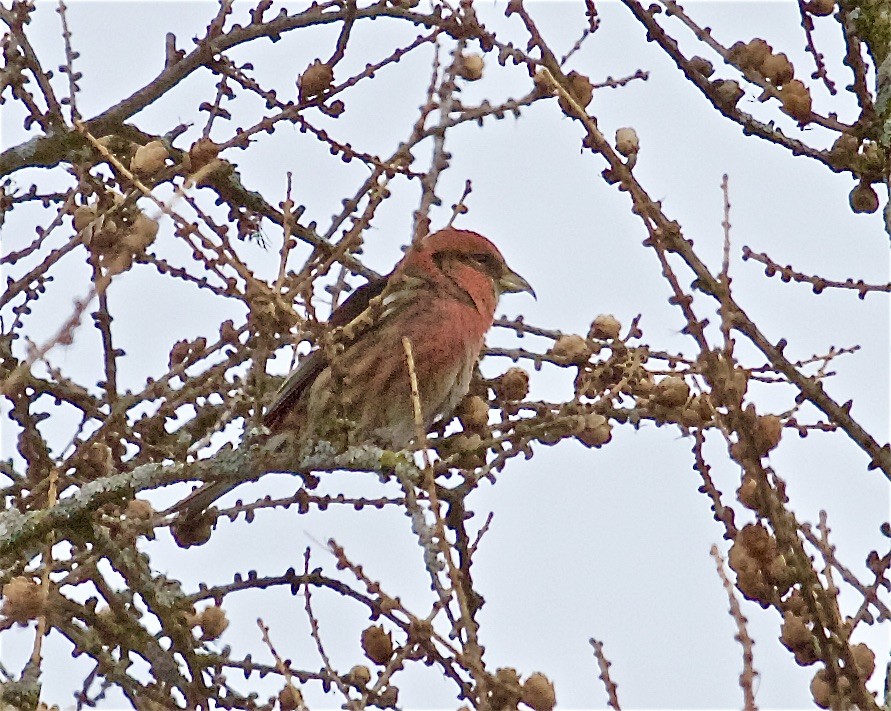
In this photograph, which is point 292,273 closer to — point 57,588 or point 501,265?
point 57,588

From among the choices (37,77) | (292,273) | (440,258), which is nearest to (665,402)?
(292,273)

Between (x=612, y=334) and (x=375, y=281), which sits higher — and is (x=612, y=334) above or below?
below

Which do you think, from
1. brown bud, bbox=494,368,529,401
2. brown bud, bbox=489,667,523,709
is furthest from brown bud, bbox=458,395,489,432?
brown bud, bbox=489,667,523,709

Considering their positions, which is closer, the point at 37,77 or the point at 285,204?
the point at 285,204

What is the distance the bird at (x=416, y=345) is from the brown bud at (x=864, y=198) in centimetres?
130

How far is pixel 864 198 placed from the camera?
3068mm

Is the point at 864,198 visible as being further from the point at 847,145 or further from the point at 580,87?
the point at 580,87

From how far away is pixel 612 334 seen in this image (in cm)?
367

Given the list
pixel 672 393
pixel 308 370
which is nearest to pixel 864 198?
pixel 672 393

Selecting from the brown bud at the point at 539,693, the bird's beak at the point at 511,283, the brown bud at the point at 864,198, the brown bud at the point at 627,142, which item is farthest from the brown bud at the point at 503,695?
the bird's beak at the point at 511,283

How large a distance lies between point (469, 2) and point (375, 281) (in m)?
1.41

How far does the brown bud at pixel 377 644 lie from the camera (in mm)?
2836

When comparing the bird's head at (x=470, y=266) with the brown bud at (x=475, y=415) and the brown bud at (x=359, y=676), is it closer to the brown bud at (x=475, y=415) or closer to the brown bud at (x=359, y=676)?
the brown bud at (x=475, y=415)

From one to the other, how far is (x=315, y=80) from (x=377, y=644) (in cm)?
142
